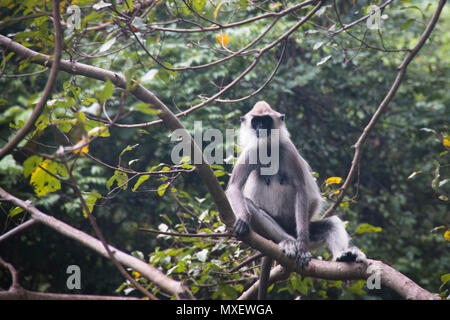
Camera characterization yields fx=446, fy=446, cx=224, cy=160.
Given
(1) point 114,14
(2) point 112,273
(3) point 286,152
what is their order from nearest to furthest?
(1) point 114,14
(3) point 286,152
(2) point 112,273

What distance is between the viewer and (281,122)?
455cm

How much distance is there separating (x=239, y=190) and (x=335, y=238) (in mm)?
933

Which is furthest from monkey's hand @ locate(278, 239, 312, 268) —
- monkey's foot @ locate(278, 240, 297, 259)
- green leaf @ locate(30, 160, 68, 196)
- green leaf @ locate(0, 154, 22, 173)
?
green leaf @ locate(0, 154, 22, 173)

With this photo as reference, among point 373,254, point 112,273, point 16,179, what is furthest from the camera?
point 112,273

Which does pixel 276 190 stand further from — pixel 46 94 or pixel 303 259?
pixel 46 94

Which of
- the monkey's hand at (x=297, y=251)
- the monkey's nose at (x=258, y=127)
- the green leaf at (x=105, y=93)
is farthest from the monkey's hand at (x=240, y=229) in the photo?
the green leaf at (x=105, y=93)

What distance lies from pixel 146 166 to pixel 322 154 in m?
3.00

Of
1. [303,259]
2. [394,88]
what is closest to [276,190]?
[303,259]

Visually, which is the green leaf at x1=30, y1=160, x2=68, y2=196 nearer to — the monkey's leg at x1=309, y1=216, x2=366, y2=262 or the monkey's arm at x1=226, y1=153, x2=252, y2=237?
the monkey's arm at x1=226, y1=153, x2=252, y2=237

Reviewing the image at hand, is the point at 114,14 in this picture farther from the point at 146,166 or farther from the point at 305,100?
the point at 305,100

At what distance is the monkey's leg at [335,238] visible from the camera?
3361mm

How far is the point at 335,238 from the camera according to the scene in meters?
3.84

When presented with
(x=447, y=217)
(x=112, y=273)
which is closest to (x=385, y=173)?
(x=447, y=217)

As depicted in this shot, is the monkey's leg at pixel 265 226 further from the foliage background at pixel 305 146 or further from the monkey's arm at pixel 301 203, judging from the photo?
the foliage background at pixel 305 146
